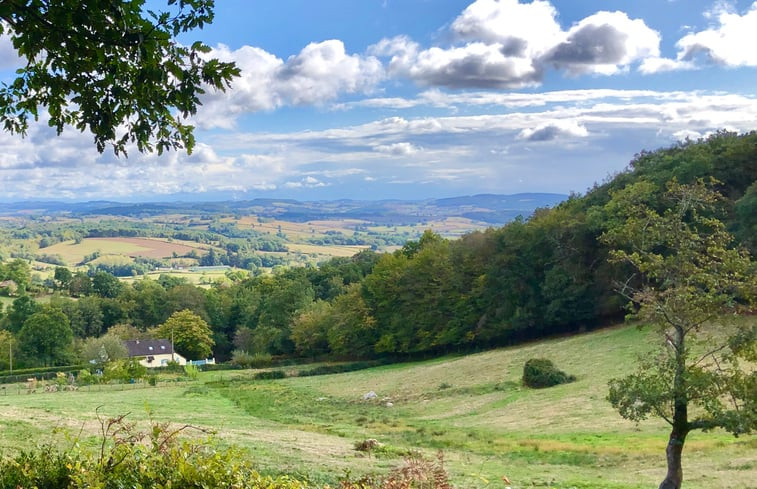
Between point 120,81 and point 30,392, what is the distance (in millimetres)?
45432

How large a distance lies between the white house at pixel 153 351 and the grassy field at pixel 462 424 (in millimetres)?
32135

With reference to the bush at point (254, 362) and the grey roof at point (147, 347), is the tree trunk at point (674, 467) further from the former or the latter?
the grey roof at point (147, 347)

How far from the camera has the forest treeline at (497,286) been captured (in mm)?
50625

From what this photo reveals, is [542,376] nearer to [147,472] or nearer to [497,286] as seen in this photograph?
[497,286]

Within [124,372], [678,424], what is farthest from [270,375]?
[678,424]

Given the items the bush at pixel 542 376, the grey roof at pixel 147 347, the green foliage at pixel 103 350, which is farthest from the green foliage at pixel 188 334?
the bush at pixel 542 376

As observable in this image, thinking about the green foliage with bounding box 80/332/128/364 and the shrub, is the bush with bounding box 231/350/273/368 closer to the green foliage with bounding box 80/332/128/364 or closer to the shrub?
the shrub

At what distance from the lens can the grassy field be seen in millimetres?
15320

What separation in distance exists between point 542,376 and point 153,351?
204 feet

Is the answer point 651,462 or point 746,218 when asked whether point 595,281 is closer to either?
point 746,218

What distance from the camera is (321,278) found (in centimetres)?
9762

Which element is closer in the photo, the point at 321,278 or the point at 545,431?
the point at 545,431

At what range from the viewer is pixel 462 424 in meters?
26.8

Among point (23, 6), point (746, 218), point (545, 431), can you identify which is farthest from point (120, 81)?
point (746, 218)
